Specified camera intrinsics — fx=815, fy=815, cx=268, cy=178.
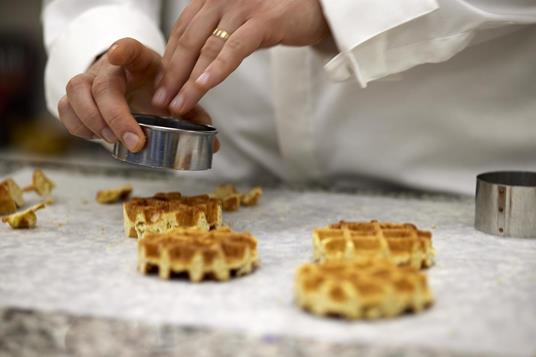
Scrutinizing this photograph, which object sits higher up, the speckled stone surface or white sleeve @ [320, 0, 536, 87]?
white sleeve @ [320, 0, 536, 87]

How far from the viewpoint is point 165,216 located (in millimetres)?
1234

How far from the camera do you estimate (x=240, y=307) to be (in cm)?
92

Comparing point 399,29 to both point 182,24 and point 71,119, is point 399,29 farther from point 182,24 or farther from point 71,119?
point 71,119

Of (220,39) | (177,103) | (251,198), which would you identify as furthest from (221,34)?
(251,198)

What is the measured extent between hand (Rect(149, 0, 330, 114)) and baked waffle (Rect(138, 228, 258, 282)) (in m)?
0.27

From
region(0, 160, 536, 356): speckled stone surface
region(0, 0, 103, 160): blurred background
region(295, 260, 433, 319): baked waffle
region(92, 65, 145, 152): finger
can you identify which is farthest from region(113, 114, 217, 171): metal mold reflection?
region(0, 0, 103, 160): blurred background

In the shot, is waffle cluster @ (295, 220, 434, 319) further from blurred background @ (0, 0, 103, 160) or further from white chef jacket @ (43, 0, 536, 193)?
blurred background @ (0, 0, 103, 160)

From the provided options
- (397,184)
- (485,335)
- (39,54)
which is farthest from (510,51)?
(39,54)

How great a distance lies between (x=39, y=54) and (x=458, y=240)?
238 cm

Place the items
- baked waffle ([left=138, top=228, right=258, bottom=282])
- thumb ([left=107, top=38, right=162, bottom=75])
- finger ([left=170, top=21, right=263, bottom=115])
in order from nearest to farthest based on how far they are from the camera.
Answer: baked waffle ([left=138, top=228, right=258, bottom=282]), finger ([left=170, top=21, right=263, bottom=115]), thumb ([left=107, top=38, right=162, bottom=75])

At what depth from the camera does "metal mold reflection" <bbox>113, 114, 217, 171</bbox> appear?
1.23 metres

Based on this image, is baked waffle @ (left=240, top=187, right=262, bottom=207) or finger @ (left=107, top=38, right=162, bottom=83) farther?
baked waffle @ (left=240, top=187, right=262, bottom=207)

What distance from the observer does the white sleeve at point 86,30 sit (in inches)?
62.0

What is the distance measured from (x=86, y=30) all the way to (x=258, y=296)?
846mm
